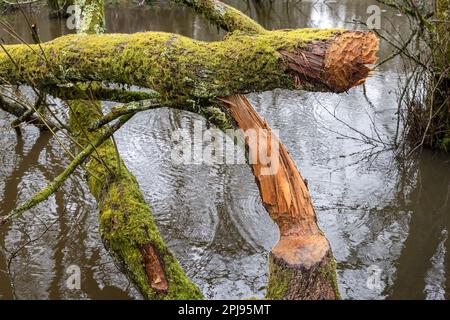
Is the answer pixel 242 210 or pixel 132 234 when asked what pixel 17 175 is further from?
pixel 132 234

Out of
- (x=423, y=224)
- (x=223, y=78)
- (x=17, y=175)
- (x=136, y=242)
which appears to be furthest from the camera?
(x=17, y=175)

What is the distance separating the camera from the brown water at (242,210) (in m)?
4.28

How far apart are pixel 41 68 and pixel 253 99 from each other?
17.9 ft

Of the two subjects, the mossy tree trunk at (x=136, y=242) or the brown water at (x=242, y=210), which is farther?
the brown water at (x=242, y=210)

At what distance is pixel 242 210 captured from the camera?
17.1ft

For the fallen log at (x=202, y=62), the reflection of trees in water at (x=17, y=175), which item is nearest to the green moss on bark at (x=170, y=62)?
the fallen log at (x=202, y=62)

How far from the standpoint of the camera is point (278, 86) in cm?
226

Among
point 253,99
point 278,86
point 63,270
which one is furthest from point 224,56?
point 253,99

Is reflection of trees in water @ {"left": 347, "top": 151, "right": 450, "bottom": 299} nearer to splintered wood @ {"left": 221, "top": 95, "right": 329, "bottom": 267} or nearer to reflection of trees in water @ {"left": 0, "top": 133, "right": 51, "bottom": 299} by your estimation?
splintered wood @ {"left": 221, "top": 95, "right": 329, "bottom": 267}

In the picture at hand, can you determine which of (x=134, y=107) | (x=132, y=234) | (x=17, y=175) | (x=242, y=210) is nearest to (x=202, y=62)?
(x=134, y=107)

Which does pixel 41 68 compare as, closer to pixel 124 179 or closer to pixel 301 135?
pixel 124 179

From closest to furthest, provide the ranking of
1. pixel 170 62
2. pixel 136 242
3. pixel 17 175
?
pixel 170 62 < pixel 136 242 < pixel 17 175

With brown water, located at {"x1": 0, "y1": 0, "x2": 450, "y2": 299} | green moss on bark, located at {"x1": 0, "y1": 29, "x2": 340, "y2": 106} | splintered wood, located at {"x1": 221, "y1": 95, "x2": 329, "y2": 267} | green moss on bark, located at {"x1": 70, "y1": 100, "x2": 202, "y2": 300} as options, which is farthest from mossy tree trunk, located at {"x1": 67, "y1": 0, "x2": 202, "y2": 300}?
splintered wood, located at {"x1": 221, "y1": 95, "x2": 329, "y2": 267}

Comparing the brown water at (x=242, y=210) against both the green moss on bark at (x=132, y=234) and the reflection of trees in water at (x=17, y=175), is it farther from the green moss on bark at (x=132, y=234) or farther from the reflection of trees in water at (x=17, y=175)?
the green moss on bark at (x=132, y=234)
